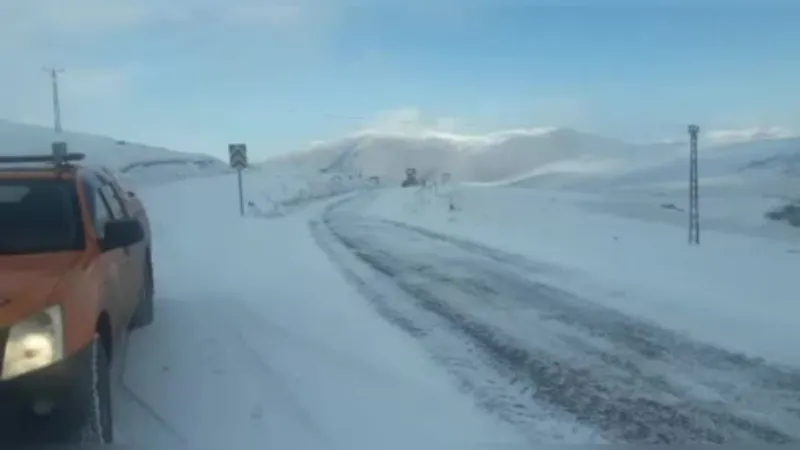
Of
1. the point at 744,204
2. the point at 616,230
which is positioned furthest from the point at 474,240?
the point at 744,204

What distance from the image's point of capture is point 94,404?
17.4ft

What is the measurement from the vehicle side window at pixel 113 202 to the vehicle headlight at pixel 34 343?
2.63 m

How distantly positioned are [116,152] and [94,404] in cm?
7847

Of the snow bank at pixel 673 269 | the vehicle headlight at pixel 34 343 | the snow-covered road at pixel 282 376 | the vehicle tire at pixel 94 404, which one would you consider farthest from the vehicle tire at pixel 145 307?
the snow bank at pixel 673 269

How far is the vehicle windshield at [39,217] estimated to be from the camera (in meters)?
6.33

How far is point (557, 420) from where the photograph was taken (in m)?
6.32

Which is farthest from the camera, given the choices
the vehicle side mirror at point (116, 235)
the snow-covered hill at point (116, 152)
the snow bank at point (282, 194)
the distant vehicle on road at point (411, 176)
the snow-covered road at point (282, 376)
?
the distant vehicle on road at point (411, 176)

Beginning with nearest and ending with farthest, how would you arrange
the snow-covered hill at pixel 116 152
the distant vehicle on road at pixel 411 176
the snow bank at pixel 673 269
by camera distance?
the snow bank at pixel 673 269
the snow-covered hill at pixel 116 152
the distant vehicle on road at pixel 411 176

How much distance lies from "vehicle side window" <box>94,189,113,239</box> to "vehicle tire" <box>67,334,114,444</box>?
120 centimetres

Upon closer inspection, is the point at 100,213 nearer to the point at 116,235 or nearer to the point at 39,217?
the point at 39,217

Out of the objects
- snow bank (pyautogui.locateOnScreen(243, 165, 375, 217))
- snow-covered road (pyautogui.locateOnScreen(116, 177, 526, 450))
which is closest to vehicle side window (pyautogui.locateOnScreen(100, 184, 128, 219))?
snow-covered road (pyautogui.locateOnScreen(116, 177, 526, 450))

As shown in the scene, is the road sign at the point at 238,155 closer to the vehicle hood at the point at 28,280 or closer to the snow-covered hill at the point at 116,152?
the vehicle hood at the point at 28,280

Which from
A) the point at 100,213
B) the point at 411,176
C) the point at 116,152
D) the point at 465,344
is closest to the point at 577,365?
the point at 465,344

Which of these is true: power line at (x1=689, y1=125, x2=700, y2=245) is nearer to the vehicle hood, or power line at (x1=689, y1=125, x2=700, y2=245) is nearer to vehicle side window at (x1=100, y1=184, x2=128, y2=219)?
vehicle side window at (x1=100, y1=184, x2=128, y2=219)
